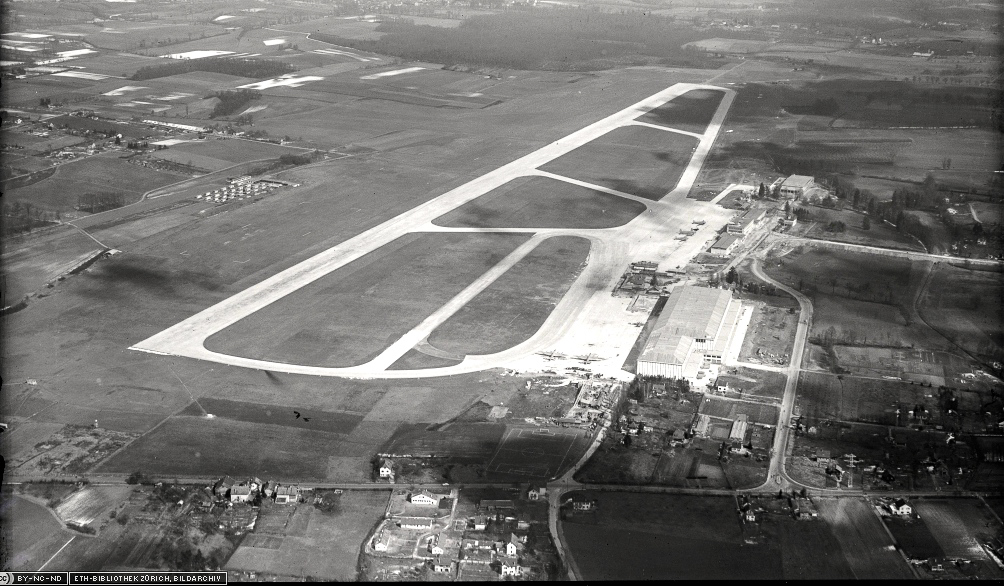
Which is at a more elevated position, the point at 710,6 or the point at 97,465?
the point at 710,6

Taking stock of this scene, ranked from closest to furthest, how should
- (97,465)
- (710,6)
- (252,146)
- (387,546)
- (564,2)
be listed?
(387,546) → (97,465) → (252,146) → (710,6) → (564,2)

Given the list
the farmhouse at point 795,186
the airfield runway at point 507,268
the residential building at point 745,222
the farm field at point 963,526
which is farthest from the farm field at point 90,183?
the farm field at point 963,526

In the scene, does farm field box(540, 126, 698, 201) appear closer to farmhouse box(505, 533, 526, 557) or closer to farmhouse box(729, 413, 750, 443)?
farmhouse box(729, 413, 750, 443)

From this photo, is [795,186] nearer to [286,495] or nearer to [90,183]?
[286,495]

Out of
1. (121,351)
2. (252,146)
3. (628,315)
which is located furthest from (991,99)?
(121,351)

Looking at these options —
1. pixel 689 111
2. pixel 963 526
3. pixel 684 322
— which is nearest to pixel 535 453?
pixel 684 322

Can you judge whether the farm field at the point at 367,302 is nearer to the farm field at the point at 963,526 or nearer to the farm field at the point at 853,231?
the farm field at the point at 853,231

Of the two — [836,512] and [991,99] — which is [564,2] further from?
[836,512]

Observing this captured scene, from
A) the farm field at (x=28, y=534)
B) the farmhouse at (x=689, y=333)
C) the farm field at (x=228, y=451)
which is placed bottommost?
the farm field at (x=28, y=534)
